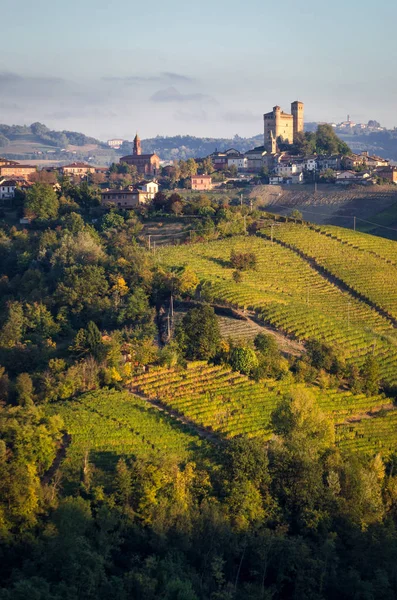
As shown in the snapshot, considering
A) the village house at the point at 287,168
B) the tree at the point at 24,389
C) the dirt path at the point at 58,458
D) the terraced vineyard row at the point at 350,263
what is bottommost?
the dirt path at the point at 58,458

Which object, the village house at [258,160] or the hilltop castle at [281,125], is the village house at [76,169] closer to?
the village house at [258,160]

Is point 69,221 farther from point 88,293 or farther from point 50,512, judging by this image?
point 50,512


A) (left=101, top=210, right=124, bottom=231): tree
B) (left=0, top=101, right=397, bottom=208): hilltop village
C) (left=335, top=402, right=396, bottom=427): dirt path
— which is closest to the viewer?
(left=335, top=402, right=396, bottom=427): dirt path

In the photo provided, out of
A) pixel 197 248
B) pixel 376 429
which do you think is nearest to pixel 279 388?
pixel 376 429

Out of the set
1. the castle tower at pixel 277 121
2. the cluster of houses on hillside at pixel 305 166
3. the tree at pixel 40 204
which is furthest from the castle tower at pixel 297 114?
the tree at pixel 40 204

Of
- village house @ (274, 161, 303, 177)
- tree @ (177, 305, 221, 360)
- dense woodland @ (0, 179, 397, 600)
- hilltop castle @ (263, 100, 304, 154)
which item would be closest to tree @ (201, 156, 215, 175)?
village house @ (274, 161, 303, 177)

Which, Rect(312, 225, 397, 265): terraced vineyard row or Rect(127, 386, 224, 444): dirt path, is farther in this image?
Rect(312, 225, 397, 265): terraced vineyard row

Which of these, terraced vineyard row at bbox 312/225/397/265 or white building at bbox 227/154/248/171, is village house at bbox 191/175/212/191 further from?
terraced vineyard row at bbox 312/225/397/265
